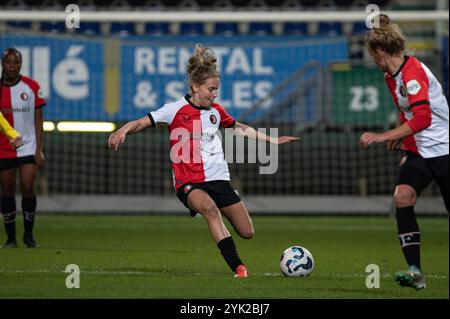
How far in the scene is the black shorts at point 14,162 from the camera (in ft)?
36.4

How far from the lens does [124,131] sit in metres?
8.05

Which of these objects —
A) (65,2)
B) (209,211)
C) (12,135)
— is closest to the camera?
(209,211)

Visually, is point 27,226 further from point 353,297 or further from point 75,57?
point 75,57

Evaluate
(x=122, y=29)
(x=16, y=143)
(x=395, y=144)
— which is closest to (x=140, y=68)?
(x=122, y=29)

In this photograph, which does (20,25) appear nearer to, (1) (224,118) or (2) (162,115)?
(1) (224,118)

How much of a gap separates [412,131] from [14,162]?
17.0 ft

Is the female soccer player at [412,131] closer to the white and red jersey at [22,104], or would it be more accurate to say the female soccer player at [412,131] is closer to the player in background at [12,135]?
the player in background at [12,135]

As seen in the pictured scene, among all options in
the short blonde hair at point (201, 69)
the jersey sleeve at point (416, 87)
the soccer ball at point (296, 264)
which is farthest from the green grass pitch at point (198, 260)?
the short blonde hair at point (201, 69)

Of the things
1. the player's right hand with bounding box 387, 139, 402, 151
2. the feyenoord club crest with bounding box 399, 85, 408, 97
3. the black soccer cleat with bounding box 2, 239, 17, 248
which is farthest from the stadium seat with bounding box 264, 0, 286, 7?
the feyenoord club crest with bounding box 399, 85, 408, 97

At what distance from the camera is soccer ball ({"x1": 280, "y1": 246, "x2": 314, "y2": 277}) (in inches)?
330

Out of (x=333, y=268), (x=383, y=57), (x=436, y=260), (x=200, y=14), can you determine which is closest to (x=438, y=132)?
(x=383, y=57)

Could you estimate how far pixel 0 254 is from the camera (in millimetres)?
10211

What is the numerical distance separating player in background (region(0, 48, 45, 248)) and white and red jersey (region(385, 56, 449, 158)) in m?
4.70

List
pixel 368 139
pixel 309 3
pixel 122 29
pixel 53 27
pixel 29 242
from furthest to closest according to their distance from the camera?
1. pixel 309 3
2. pixel 122 29
3. pixel 53 27
4. pixel 29 242
5. pixel 368 139
